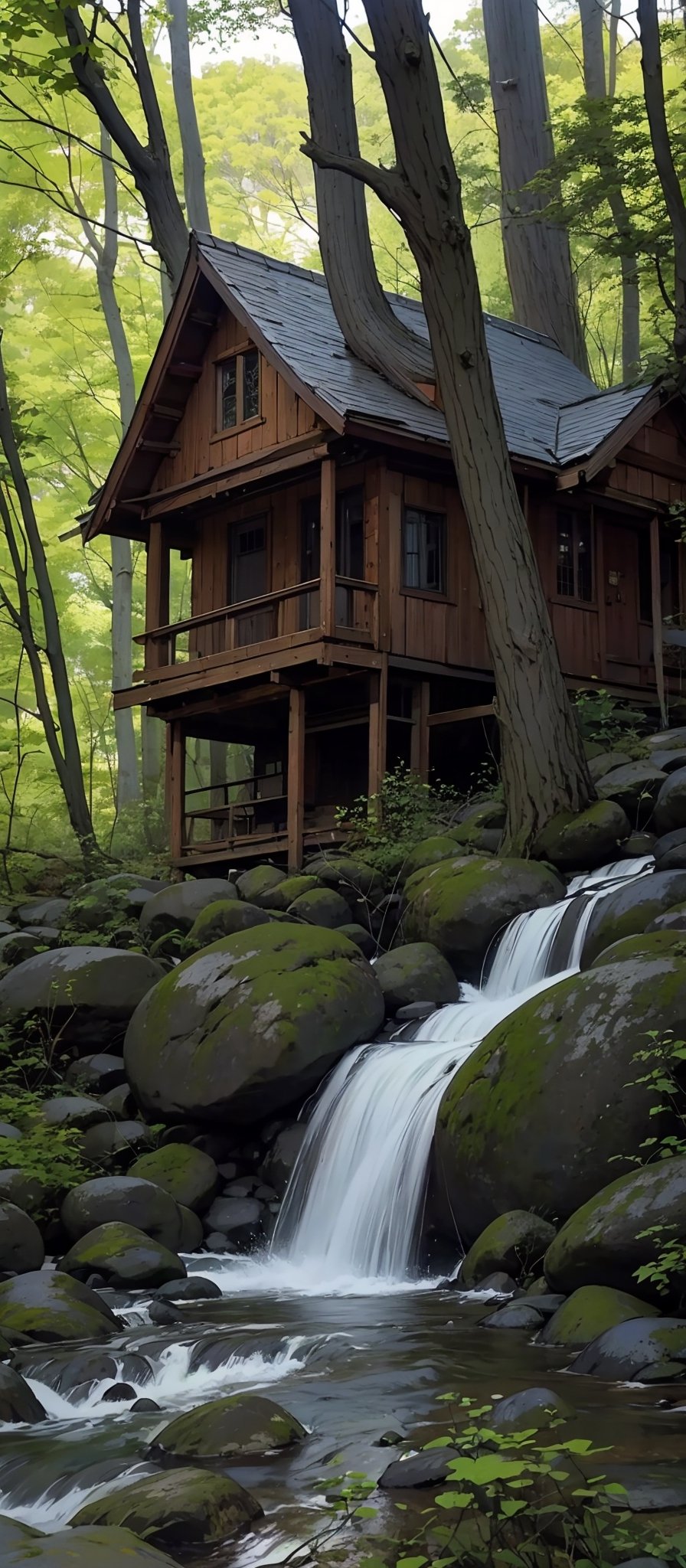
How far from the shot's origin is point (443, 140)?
14477mm

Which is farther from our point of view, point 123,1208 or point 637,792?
point 637,792

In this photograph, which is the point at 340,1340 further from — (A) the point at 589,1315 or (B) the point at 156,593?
(B) the point at 156,593

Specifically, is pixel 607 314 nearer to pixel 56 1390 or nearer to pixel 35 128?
pixel 35 128

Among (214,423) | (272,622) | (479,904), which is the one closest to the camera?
(479,904)

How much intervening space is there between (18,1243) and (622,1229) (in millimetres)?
4057

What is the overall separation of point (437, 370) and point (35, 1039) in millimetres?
7904

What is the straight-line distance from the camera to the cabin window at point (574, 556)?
2180 centimetres

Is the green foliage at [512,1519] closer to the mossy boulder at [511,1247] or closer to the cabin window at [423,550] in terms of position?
the mossy boulder at [511,1247]

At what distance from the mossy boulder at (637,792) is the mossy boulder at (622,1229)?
305 inches

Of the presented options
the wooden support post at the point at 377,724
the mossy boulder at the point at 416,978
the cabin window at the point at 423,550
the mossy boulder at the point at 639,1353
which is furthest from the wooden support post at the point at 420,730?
the mossy boulder at the point at 639,1353

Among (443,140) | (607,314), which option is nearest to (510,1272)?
(443,140)

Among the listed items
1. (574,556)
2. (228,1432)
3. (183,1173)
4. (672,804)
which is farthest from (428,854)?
(228,1432)

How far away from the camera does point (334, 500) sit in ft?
61.0

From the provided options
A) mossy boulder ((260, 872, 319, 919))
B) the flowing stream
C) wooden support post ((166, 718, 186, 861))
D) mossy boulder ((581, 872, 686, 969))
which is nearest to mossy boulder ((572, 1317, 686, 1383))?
the flowing stream
